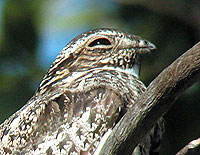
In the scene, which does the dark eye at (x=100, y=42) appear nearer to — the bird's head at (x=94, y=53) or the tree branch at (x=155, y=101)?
the bird's head at (x=94, y=53)

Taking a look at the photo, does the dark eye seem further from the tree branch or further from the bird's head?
the tree branch

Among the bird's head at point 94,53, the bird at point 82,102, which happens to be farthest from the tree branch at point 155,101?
the bird's head at point 94,53

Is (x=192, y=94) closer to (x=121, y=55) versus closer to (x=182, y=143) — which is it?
(x=182, y=143)

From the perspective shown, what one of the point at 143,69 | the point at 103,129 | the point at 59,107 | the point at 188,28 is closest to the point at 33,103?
the point at 59,107

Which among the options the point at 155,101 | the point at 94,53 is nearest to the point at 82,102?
the point at 94,53

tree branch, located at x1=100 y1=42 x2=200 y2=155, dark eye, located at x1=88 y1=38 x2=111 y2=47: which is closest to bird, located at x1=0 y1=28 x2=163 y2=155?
dark eye, located at x1=88 y1=38 x2=111 y2=47
